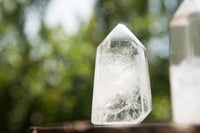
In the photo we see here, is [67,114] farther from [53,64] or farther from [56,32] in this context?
[56,32]

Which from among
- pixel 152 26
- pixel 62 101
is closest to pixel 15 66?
pixel 62 101

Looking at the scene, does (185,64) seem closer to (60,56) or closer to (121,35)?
(121,35)

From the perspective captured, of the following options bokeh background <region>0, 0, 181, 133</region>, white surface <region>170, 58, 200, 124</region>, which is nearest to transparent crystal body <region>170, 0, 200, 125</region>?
white surface <region>170, 58, 200, 124</region>

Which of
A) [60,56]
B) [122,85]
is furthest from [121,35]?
[60,56]

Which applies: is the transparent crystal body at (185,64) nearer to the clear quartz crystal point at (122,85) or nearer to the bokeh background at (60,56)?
the clear quartz crystal point at (122,85)

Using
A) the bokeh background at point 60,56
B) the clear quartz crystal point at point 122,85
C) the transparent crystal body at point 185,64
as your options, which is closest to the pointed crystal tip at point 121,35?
the clear quartz crystal point at point 122,85

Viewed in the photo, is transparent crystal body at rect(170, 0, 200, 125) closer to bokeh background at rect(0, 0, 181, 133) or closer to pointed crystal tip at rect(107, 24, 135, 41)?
pointed crystal tip at rect(107, 24, 135, 41)

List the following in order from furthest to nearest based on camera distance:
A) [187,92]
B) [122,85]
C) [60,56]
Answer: [60,56]
[122,85]
[187,92]
